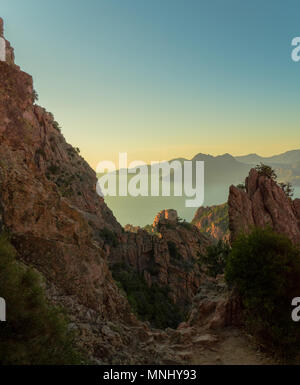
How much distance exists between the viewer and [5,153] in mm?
13555

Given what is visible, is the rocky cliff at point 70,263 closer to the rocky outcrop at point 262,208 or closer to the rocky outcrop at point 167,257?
the rocky outcrop at point 262,208

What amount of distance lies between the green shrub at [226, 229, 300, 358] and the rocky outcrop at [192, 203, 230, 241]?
4266 inches

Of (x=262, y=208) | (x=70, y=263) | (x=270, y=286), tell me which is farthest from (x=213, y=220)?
(x=70, y=263)

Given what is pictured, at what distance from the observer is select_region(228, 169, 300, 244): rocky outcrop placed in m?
25.2

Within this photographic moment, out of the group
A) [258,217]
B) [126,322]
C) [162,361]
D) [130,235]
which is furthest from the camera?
[130,235]

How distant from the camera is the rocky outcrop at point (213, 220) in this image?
406 ft

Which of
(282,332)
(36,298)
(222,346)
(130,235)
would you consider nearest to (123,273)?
(130,235)

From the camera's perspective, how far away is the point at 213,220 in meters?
140

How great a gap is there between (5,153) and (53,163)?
123ft

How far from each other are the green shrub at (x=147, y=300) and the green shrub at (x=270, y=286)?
24.6m

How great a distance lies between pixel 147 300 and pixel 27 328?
37.9m

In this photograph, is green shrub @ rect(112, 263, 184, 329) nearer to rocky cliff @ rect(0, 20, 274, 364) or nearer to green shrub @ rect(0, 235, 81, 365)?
rocky cliff @ rect(0, 20, 274, 364)

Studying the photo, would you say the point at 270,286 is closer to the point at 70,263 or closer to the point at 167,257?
the point at 70,263

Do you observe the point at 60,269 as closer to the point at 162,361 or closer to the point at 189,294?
the point at 162,361
